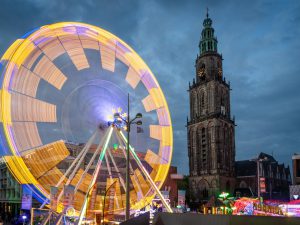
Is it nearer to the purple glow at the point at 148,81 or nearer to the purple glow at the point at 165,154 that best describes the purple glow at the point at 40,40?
the purple glow at the point at 148,81

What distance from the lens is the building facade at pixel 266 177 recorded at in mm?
96062

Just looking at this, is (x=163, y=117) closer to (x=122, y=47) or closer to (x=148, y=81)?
(x=148, y=81)

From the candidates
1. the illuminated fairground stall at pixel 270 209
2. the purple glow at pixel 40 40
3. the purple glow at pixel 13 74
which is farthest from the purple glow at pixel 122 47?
the illuminated fairground stall at pixel 270 209

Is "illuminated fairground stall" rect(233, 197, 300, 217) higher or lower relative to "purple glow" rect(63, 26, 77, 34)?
lower

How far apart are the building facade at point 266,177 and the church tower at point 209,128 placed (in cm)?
462

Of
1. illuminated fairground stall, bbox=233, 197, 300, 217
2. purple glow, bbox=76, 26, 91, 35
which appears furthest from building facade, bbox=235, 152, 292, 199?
purple glow, bbox=76, 26, 91, 35

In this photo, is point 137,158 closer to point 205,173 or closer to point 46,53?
point 46,53

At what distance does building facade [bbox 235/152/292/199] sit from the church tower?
15.2ft

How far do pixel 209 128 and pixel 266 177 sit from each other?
26.5 metres

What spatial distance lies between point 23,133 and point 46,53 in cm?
492

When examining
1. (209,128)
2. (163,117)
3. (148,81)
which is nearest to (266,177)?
(209,128)

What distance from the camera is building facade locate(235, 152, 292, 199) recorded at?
96062 mm

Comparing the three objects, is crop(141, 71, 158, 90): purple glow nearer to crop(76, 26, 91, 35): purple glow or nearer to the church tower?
crop(76, 26, 91, 35): purple glow

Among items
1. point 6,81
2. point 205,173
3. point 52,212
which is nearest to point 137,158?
point 52,212
